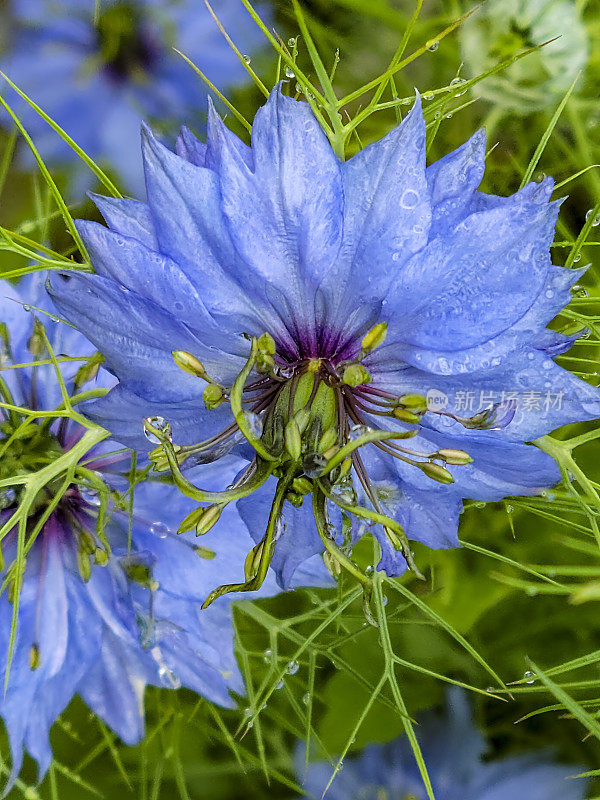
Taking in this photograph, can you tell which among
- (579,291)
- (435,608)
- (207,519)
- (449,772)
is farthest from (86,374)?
(449,772)

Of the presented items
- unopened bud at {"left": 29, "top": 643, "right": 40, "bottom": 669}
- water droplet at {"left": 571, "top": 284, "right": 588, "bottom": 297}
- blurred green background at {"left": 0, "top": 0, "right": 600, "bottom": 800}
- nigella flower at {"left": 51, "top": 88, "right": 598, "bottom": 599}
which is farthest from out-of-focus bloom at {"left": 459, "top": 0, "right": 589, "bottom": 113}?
unopened bud at {"left": 29, "top": 643, "right": 40, "bottom": 669}

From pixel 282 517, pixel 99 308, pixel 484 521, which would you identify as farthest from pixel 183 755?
pixel 99 308

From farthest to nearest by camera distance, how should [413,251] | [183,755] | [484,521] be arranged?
[183,755]
[484,521]
[413,251]

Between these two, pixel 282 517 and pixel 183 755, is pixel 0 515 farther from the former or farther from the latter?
pixel 183 755

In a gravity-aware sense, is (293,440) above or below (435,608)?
above

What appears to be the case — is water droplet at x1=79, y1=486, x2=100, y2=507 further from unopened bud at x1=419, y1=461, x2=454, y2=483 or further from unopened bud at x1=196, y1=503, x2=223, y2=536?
unopened bud at x1=419, y1=461, x2=454, y2=483

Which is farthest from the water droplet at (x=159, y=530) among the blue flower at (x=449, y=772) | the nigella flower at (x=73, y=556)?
the blue flower at (x=449, y=772)

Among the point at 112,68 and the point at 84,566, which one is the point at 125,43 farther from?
the point at 84,566
